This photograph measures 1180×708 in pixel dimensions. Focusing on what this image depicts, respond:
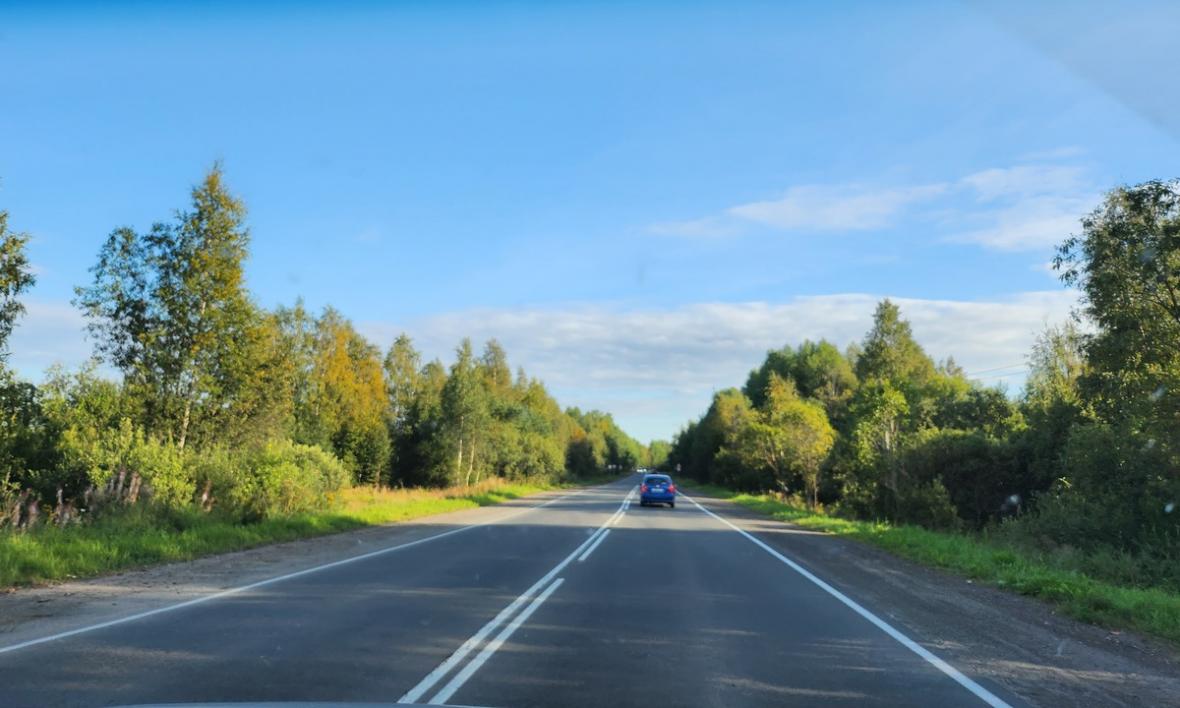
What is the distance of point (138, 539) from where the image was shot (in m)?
14.9

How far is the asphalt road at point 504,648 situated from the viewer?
5.82 metres

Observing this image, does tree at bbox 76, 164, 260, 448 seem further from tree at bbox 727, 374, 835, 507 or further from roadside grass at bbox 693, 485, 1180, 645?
tree at bbox 727, 374, 835, 507

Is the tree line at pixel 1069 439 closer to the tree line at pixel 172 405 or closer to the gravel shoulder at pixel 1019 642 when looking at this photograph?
the gravel shoulder at pixel 1019 642

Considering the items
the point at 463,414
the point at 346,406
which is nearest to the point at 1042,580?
the point at 463,414

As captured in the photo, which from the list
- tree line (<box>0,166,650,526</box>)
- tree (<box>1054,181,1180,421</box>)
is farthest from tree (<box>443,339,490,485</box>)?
tree (<box>1054,181,1180,421</box>)

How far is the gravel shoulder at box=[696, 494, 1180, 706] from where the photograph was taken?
21.1 feet

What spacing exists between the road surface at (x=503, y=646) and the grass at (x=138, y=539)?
3.34m

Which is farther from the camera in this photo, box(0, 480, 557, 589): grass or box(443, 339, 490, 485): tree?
box(443, 339, 490, 485): tree

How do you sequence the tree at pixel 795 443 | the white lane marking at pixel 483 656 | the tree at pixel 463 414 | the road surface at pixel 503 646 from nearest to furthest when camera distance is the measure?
the white lane marking at pixel 483 656, the road surface at pixel 503 646, the tree at pixel 795 443, the tree at pixel 463 414

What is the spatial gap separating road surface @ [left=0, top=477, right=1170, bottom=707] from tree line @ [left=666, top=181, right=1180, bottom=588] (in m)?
9.52

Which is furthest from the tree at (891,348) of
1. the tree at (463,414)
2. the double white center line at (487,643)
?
the double white center line at (487,643)

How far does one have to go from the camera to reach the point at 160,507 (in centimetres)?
1797

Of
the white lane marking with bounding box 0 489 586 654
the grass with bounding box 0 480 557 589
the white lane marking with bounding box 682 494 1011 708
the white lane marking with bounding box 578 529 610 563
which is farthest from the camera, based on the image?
the white lane marking with bounding box 578 529 610 563

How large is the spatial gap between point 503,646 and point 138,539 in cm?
1073
